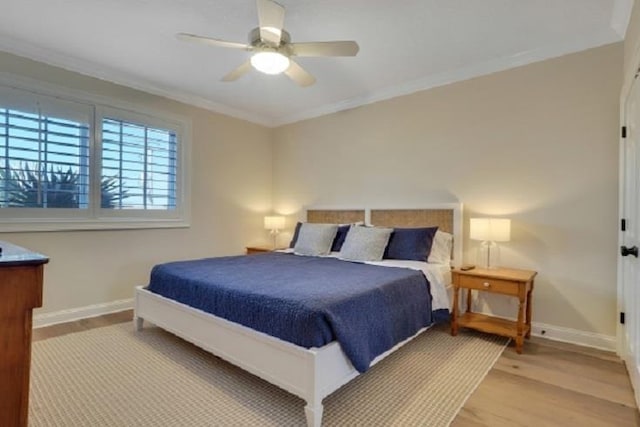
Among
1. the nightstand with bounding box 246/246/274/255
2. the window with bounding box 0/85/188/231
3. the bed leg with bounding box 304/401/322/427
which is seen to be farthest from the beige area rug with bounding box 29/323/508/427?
the nightstand with bounding box 246/246/274/255

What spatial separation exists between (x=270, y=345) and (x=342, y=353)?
0.42 metres

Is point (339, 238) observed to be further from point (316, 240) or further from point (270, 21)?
point (270, 21)

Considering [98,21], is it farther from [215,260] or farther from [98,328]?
[98,328]

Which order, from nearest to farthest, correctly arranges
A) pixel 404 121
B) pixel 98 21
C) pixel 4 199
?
1. pixel 98 21
2. pixel 4 199
3. pixel 404 121

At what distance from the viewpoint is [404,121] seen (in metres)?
4.01

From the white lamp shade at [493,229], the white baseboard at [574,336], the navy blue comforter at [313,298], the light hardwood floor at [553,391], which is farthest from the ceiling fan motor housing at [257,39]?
the white baseboard at [574,336]

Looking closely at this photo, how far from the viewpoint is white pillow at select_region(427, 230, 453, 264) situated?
3.41 meters

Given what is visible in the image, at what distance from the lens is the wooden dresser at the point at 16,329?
3.65 ft

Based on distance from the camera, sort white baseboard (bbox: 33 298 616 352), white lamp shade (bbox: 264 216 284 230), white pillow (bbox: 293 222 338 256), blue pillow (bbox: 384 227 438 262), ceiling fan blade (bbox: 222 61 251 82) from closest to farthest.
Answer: ceiling fan blade (bbox: 222 61 251 82) → white baseboard (bbox: 33 298 616 352) → blue pillow (bbox: 384 227 438 262) → white pillow (bbox: 293 222 338 256) → white lamp shade (bbox: 264 216 284 230)

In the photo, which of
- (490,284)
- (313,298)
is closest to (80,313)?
(313,298)

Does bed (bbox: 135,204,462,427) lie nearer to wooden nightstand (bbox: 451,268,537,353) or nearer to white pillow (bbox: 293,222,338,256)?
wooden nightstand (bbox: 451,268,537,353)

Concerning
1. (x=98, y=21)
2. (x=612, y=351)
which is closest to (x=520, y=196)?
(x=612, y=351)

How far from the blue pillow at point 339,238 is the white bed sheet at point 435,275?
2.35ft

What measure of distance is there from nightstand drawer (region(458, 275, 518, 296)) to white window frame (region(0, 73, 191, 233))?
3.40m
